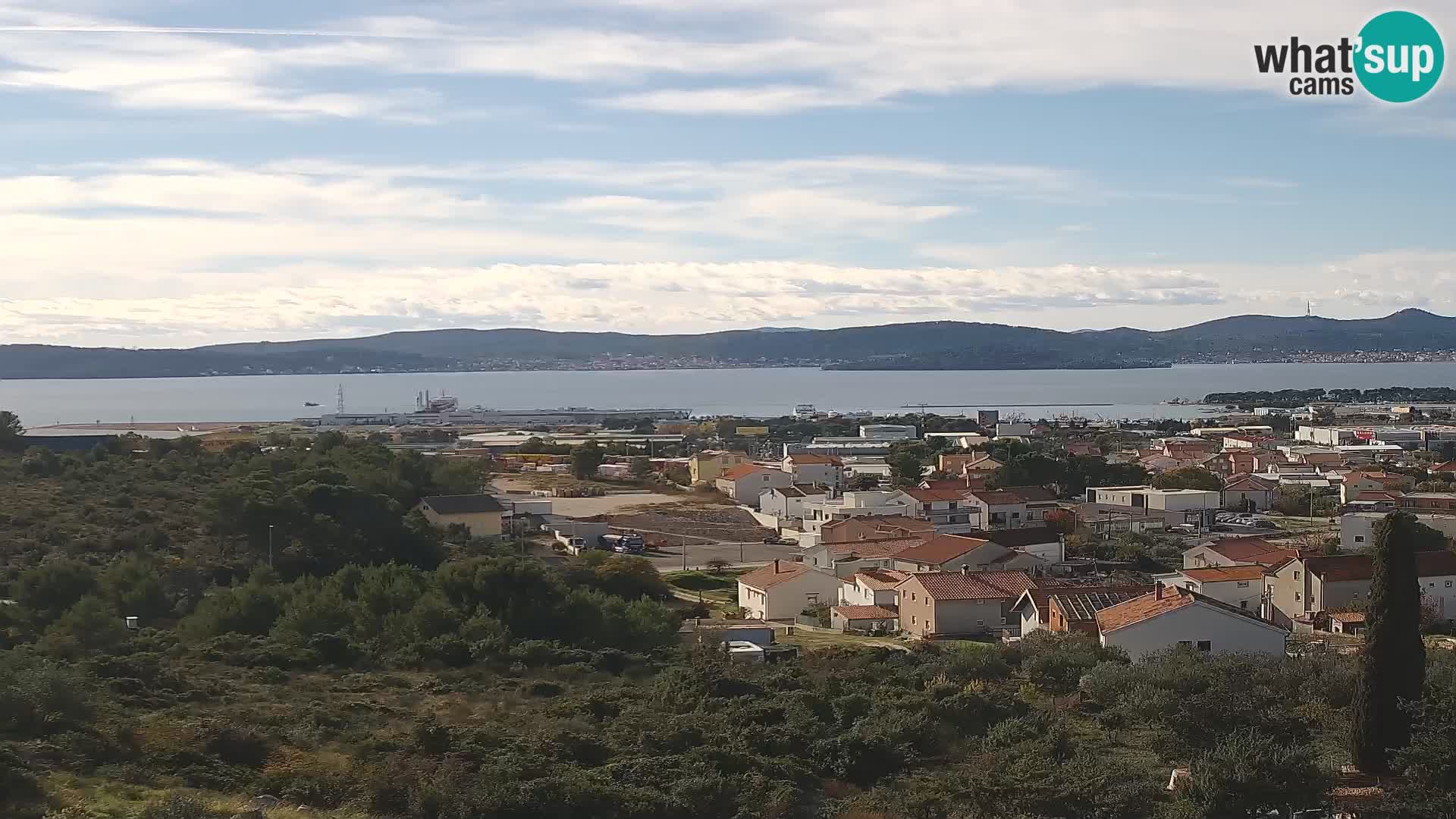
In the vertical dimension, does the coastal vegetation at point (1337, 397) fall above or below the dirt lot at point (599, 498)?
above

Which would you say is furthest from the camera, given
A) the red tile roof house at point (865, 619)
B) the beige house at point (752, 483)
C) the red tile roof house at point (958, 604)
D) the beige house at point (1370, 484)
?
the beige house at point (752, 483)

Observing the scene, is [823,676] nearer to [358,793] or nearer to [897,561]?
[358,793]

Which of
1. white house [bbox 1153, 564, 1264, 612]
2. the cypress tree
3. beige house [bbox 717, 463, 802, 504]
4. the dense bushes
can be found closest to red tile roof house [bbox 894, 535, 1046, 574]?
white house [bbox 1153, 564, 1264, 612]

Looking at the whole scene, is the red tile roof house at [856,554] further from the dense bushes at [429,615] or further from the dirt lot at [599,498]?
the dense bushes at [429,615]

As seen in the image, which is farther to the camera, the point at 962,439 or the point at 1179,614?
the point at 962,439

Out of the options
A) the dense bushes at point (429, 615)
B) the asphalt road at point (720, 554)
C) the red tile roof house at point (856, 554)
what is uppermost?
the dense bushes at point (429, 615)

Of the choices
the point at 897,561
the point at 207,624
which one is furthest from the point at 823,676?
the point at 897,561

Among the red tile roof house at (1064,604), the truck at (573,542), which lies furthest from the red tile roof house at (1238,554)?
the truck at (573,542)
